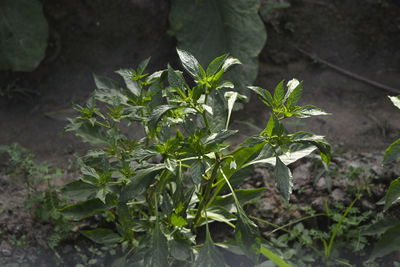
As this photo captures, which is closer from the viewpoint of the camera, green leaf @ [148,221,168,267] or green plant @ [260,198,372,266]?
green leaf @ [148,221,168,267]

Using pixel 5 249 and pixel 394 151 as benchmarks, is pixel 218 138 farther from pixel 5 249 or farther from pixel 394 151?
pixel 5 249

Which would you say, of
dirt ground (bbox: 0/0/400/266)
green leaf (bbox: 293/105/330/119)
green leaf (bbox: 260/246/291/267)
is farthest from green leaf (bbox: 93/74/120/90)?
dirt ground (bbox: 0/0/400/266)

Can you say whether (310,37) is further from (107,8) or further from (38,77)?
(38,77)

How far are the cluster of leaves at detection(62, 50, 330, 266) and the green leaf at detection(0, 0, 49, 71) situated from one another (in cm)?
122

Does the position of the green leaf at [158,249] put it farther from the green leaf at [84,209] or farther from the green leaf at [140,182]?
the green leaf at [84,209]

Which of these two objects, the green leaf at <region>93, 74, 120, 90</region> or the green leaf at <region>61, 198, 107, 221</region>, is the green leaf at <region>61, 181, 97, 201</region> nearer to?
the green leaf at <region>61, 198, 107, 221</region>

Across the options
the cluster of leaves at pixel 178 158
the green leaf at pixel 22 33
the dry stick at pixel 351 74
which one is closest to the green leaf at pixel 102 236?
the cluster of leaves at pixel 178 158

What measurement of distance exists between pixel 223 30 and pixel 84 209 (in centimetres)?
158

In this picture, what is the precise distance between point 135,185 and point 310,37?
2.18m

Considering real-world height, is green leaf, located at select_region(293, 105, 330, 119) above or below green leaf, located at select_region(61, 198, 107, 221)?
above

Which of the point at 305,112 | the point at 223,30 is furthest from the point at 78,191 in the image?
the point at 223,30

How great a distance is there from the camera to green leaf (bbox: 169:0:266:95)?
3.11m

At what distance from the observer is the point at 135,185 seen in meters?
1.78

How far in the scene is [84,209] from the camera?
6.71 ft
